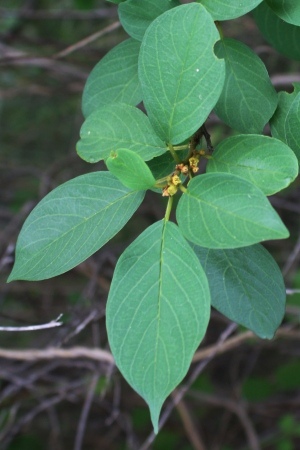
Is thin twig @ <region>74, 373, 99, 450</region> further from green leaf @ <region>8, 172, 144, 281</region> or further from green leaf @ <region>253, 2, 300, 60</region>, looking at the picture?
green leaf @ <region>253, 2, 300, 60</region>

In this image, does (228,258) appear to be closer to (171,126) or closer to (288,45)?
(171,126)

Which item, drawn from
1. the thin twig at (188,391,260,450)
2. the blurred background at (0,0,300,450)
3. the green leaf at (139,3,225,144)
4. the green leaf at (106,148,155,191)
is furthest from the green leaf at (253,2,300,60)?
the thin twig at (188,391,260,450)

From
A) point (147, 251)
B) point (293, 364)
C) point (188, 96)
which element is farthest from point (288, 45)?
point (293, 364)

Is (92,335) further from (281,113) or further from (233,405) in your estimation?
(281,113)

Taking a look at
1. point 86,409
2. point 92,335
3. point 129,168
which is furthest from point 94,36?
point 92,335

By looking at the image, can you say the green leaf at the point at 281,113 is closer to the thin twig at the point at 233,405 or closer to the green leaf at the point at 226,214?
the green leaf at the point at 226,214


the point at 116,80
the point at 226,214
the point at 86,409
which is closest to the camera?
the point at 226,214

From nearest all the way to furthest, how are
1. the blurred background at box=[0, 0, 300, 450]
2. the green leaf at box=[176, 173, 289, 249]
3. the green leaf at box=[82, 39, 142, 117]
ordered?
the green leaf at box=[176, 173, 289, 249] → the green leaf at box=[82, 39, 142, 117] → the blurred background at box=[0, 0, 300, 450]
